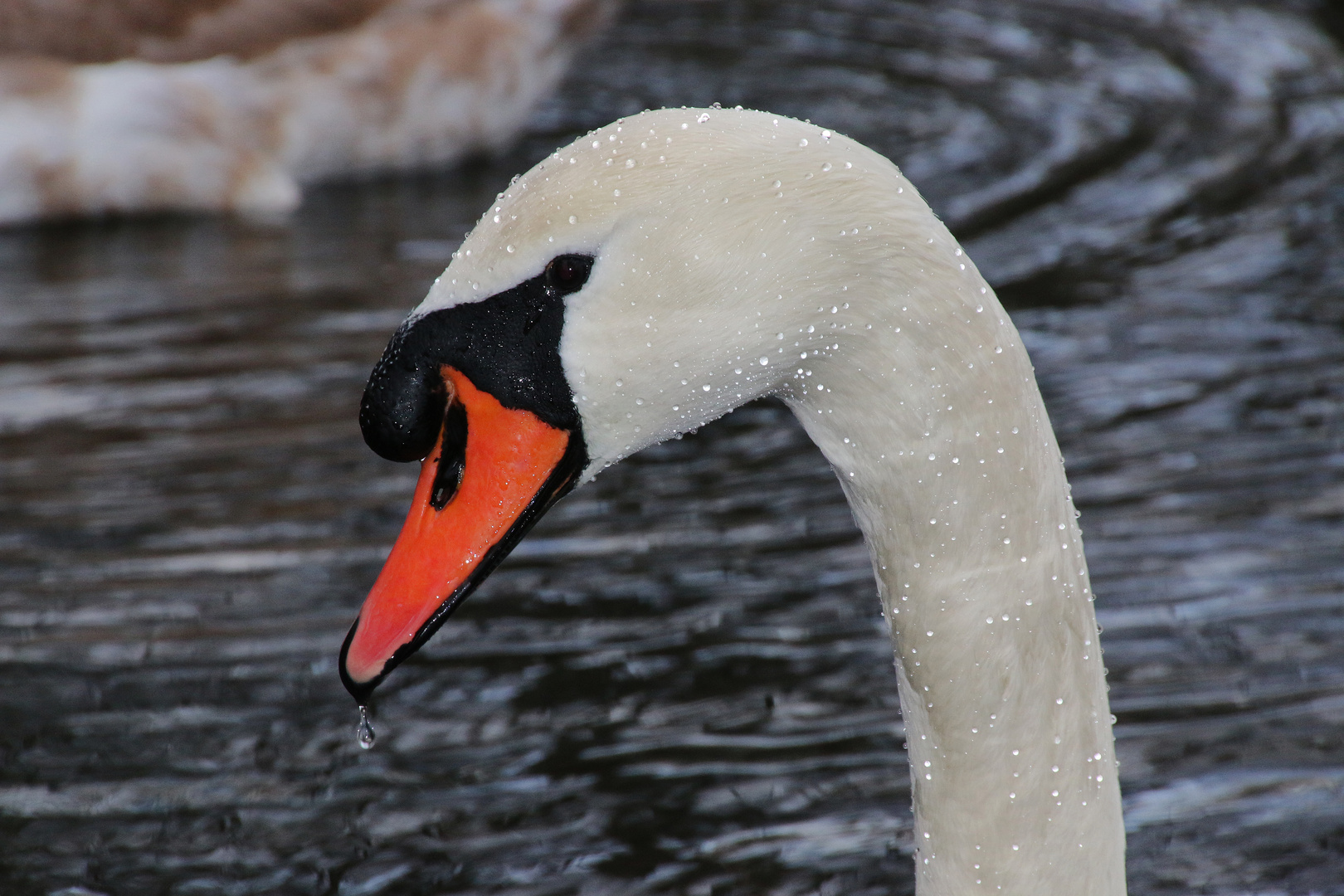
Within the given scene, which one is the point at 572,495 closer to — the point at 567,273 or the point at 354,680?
the point at 354,680

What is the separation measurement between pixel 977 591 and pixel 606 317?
0.58 metres

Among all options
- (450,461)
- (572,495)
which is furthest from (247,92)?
(450,461)

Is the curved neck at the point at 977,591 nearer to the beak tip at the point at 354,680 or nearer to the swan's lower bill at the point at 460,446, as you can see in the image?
the swan's lower bill at the point at 460,446

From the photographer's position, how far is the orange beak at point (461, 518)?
2514mm

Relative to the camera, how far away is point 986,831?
105 inches

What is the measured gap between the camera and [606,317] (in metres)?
2.44

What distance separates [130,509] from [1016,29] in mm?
6104

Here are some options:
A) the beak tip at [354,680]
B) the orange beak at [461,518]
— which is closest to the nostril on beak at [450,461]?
the orange beak at [461,518]

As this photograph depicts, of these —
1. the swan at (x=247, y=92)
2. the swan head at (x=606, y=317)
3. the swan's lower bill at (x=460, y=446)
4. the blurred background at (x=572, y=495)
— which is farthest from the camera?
the swan at (x=247, y=92)

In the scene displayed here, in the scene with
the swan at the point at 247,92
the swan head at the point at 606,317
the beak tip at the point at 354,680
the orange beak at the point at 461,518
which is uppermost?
the swan head at the point at 606,317

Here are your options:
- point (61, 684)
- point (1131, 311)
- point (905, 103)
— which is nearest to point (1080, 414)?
point (1131, 311)

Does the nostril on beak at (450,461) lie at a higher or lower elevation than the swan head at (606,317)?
lower

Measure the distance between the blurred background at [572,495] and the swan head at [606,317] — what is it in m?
1.34

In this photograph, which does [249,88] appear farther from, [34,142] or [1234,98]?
[1234,98]
